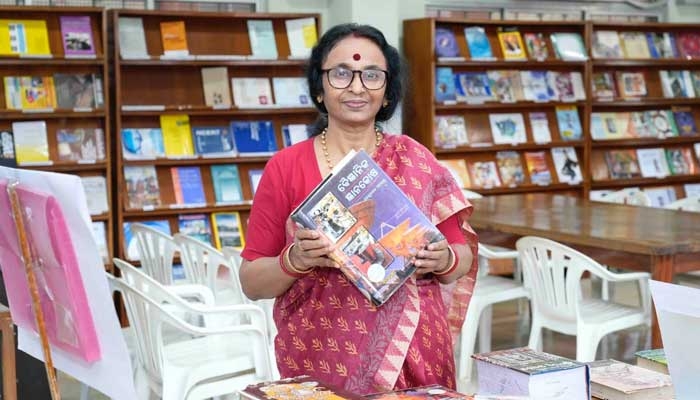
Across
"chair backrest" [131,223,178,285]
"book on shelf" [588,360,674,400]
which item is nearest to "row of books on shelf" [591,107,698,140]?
"chair backrest" [131,223,178,285]

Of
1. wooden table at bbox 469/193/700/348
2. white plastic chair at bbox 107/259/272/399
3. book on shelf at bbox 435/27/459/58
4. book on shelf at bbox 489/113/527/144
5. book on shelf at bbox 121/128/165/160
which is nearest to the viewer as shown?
white plastic chair at bbox 107/259/272/399

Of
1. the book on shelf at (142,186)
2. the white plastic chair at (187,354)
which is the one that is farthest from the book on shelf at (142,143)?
the white plastic chair at (187,354)

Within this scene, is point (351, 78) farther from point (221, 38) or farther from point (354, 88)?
point (221, 38)

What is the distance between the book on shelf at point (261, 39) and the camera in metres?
6.65

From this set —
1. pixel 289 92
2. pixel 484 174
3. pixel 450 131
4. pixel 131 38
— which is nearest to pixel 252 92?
pixel 289 92

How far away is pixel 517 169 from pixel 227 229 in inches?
93.3

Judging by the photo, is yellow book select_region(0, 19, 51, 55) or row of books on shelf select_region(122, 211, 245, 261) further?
row of books on shelf select_region(122, 211, 245, 261)

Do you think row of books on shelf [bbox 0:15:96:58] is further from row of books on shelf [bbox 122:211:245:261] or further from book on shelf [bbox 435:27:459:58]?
book on shelf [bbox 435:27:459:58]

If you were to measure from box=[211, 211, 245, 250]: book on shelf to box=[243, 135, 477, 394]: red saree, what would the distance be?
14.5ft

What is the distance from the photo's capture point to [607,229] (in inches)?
180

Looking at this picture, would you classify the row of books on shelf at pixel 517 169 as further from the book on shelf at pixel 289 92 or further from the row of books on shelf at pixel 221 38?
the row of books on shelf at pixel 221 38

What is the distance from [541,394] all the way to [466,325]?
2816 mm

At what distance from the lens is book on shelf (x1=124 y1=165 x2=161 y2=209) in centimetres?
636

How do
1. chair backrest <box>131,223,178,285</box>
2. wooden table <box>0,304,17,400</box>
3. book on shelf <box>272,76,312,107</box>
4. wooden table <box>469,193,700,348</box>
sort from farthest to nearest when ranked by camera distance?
book on shelf <box>272,76,312,107</box> → chair backrest <box>131,223,178,285</box> → wooden table <box>469,193,700,348</box> → wooden table <box>0,304,17,400</box>
